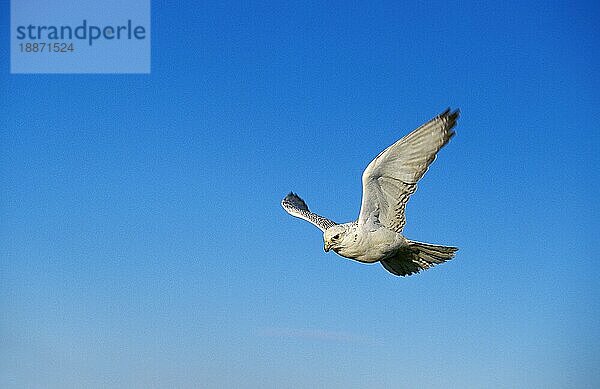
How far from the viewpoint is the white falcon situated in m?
6.35

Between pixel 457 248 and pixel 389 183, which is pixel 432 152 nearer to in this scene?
pixel 389 183

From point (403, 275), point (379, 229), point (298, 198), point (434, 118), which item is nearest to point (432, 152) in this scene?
point (434, 118)

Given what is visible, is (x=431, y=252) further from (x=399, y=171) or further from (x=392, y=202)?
(x=399, y=171)

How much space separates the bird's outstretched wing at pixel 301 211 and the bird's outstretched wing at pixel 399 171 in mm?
1286

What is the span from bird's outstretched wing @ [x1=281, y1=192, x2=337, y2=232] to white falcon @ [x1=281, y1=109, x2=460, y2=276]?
1281 mm

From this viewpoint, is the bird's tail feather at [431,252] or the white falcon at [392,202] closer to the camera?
the white falcon at [392,202]

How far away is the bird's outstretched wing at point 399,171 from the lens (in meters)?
6.32

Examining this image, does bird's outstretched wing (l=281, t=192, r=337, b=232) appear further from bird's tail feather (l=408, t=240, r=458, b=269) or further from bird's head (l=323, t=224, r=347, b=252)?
bird's head (l=323, t=224, r=347, b=252)

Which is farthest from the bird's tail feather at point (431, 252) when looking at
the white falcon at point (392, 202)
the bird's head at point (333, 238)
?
the bird's head at point (333, 238)

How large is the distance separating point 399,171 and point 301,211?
2721 mm

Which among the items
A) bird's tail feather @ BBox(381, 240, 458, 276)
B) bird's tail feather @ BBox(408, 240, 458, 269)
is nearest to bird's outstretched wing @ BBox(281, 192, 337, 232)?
bird's tail feather @ BBox(381, 240, 458, 276)

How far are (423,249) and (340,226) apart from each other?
2.86 ft

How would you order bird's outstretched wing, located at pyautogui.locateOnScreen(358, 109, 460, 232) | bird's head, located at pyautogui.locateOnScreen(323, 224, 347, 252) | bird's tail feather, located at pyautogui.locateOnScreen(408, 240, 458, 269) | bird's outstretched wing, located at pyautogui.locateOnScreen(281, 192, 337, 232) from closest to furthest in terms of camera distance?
bird's outstretched wing, located at pyautogui.locateOnScreen(358, 109, 460, 232) → bird's head, located at pyautogui.locateOnScreen(323, 224, 347, 252) → bird's tail feather, located at pyautogui.locateOnScreen(408, 240, 458, 269) → bird's outstretched wing, located at pyautogui.locateOnScreen(281, 192, 337, 232)

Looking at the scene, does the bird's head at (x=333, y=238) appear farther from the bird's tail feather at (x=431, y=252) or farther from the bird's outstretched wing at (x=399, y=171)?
the bird's tail feather at (x=431, y=252)
